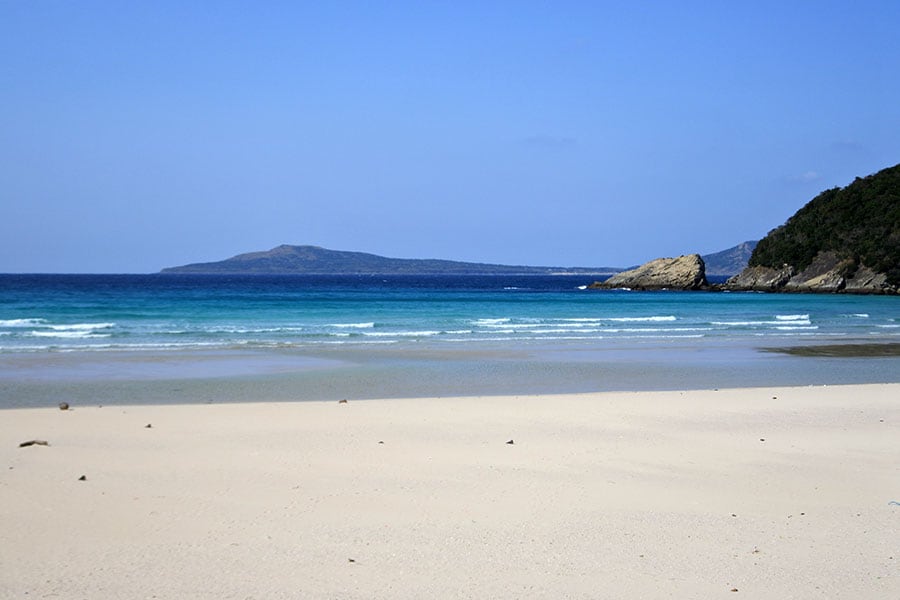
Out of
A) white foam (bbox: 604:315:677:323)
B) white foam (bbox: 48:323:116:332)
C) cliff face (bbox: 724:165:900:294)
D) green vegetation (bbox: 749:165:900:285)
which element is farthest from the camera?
green vegetation (bbox: 749:165:900:285)

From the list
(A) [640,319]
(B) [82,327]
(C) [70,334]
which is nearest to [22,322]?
(B) [82,327]

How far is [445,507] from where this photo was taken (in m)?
6.40

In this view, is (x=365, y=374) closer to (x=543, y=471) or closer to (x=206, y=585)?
(x=543, y=471)

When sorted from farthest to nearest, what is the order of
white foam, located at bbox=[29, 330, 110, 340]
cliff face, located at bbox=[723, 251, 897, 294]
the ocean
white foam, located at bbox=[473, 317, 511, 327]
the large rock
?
the large rock → cliff face, located at bbox=[723, 251, 897, 294] → white foam, located at bbox=[473, 317, 511, 327] → white foam, located at bbox=[29, 330, 110, 340] → the ocean

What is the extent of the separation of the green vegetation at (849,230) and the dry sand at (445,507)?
7262 cm

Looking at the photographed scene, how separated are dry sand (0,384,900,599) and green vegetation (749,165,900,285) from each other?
2859 inches

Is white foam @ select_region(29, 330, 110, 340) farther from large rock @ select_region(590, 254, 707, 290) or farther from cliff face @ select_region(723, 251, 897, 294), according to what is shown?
large rock @ select_region(590, 254, 707, 290)

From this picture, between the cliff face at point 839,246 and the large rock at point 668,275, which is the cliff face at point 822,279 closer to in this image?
the cliff face at point 839,246

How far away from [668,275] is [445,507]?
8608cm

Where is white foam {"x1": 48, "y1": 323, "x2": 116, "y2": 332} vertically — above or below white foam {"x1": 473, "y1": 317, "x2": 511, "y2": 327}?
above

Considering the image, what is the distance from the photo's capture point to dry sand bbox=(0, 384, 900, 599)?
4.93 metres

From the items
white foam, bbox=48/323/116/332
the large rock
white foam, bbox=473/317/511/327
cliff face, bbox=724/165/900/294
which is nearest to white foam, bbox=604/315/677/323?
white foam, bbox=473/317/511/327

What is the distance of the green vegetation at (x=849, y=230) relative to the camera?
246 feet

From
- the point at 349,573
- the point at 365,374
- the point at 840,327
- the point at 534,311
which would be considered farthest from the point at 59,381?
the point at 534,311
